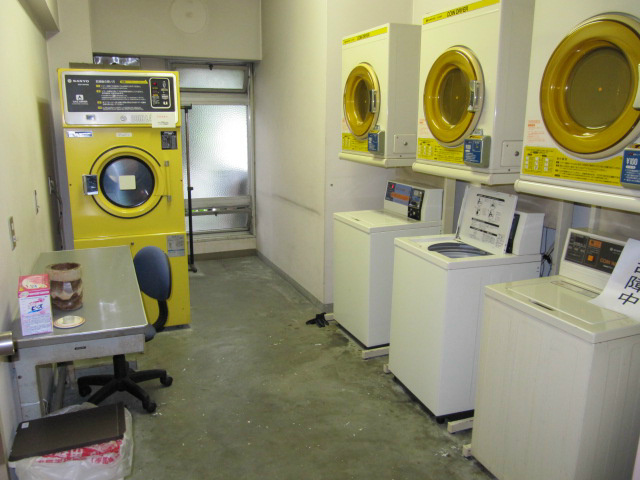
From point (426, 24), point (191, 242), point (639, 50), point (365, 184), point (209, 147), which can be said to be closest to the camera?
point (639, 50)

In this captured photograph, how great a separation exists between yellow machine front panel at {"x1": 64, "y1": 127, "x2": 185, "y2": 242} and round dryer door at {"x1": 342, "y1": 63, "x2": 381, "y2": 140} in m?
1.30

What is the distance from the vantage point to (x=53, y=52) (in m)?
4.35

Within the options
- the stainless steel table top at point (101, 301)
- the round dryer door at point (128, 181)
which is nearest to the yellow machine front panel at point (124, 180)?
the round dryer door at point (128, 181)

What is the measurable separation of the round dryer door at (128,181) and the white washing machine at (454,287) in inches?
76.6

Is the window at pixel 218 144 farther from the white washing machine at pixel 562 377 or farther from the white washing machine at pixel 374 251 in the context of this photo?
the white washing machine at pixel 562 377

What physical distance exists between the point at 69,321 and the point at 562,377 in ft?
6.30

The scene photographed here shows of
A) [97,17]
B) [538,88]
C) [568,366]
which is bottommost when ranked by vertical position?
[568,366]

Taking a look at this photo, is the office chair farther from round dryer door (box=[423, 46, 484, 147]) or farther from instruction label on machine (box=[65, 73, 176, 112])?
round dryer door (box=[423, 46, 484, 147])

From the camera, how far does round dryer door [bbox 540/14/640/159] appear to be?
1711 mm

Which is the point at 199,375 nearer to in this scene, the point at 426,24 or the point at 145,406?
the point at 145,406

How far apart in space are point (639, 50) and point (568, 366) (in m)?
1.14

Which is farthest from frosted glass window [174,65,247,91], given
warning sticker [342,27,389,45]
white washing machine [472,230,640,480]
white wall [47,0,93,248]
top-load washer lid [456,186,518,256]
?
white washing machine [472,230,640,480]

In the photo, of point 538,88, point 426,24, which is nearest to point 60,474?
point 538,88

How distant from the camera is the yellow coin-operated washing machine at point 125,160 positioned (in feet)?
11.5
